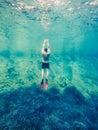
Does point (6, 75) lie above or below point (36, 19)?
below

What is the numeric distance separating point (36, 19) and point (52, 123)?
1824 centimetres

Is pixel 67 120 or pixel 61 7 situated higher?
pixel 61 7

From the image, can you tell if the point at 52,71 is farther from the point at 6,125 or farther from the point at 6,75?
the point at 6,125

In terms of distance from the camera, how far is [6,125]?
27.1ft

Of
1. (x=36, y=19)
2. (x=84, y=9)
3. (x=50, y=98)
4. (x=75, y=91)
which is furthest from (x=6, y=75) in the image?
(x=84, y=9)

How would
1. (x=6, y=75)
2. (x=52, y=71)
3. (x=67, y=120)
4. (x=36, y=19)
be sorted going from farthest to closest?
(x=36, y=19) → (x=52, y=71) → (x=6, y=75) → (x=67, y=120)

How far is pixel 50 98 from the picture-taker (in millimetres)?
12172

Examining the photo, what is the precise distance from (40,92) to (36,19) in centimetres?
1451

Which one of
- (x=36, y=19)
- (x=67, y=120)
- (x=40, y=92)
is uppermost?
(x=36, y=19)

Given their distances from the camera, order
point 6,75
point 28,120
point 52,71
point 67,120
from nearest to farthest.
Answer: point 28,120 → point 67,120 → point 6,75 → point 52,71

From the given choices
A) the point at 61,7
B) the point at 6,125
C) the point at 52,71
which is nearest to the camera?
the point at 6,125

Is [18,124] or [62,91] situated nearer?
[18,124]

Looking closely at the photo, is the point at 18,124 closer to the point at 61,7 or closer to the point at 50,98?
the point at 50,98

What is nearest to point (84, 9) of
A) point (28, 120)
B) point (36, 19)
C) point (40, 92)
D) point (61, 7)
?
point (61, 7)
